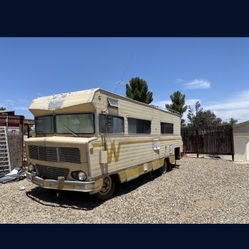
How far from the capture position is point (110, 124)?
24.0ft

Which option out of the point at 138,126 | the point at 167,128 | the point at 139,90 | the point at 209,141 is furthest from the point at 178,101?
the point at 138,126

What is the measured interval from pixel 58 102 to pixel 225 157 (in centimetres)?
1385

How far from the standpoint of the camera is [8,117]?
1166 centimetres

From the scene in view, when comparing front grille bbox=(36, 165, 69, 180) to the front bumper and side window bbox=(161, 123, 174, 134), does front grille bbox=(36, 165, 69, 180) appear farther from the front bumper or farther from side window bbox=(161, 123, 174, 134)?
side window bbox=(161, 123, 174, 134)

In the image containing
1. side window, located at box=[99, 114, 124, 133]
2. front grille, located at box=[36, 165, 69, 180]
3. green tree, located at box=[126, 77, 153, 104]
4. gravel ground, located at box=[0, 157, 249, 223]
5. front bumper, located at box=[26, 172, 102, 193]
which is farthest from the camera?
green tree, located at box=[126, 77, 153, 104]

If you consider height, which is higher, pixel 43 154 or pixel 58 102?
pixel 58 102

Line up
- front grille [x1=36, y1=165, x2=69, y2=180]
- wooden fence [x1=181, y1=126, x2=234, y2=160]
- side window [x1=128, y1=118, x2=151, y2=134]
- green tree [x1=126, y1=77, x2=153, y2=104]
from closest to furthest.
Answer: front grille [x1=36, y1=165, x2=69, y2=180] < side window [x1=128, y1=118, x2=151, y2=134] < wooden fence [x1=181, y1=126, x2=234, y2=160] < green tree [x1=126, y1=77, x2=153, y2=104]

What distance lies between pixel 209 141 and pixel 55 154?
13.3m

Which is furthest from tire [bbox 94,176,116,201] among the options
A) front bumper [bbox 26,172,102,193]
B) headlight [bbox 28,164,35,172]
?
headlight [bbox 28,164,35,172]

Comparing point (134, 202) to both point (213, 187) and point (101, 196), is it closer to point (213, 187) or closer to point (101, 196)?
point (101, 196)

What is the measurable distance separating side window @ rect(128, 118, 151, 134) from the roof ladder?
577 cm

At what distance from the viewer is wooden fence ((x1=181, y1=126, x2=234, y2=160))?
55.3ft

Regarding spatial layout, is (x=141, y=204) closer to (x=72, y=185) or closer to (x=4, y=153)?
(x=72, y=185)
